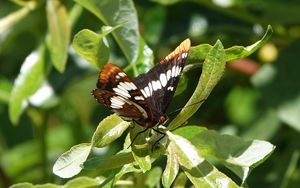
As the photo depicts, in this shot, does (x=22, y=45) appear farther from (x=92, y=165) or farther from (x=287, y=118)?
(x=92, y=165)

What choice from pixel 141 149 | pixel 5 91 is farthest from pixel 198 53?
pixel 5 91

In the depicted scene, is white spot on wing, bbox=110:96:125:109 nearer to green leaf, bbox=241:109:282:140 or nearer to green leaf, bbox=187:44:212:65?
green leaf, bbox=187:44:212:65

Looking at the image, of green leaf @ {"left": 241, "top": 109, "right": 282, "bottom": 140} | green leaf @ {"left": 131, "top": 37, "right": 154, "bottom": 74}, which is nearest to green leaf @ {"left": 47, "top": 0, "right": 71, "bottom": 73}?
green leaf @ {"left": 131, "top": 37, "right": 154, "bottom": 74}

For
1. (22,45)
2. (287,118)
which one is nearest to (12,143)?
(22,45)

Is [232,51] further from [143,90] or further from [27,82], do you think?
[27,82]

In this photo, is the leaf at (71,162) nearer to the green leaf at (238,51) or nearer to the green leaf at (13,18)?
the green leaf at (238,51)
